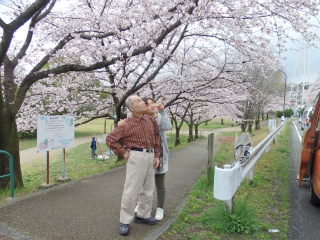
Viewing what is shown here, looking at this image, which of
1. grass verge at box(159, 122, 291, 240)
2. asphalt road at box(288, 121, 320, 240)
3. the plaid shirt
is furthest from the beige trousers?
asphalt road at box(288, 121, 320, 240)

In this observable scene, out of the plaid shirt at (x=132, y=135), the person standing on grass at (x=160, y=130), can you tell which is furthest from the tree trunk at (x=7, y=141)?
the person standing on grass at (x=160, y=130)

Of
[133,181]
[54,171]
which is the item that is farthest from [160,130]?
[54,171]

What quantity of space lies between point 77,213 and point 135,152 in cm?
153

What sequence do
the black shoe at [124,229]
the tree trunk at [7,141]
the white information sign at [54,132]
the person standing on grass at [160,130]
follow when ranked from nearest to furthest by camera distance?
the black shoe at [124,229], the person standing on grass at [160,130], the white information sign at [54,132], the tree trunk at [7,141]

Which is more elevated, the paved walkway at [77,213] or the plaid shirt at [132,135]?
the plaid shirt at [132,135]

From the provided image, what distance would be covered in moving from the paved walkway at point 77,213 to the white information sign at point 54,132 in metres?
0.92

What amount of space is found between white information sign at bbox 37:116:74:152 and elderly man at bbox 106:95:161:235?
2451 millimetres

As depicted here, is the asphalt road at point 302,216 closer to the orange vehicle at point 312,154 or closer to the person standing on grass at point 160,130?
the orange vehicle at point 312,154

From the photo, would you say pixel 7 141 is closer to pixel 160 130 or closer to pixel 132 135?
pixel 132 135

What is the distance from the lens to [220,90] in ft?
35.3

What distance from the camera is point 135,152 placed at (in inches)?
123

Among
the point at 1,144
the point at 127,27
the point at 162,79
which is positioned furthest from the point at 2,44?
the point at 162,79

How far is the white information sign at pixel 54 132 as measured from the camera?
4859mm

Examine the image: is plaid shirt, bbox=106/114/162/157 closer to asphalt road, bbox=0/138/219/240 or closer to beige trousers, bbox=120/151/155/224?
beige trousers, bbox=120/151/155/224
